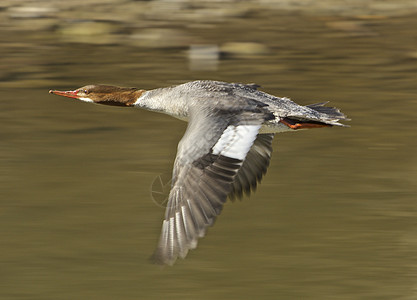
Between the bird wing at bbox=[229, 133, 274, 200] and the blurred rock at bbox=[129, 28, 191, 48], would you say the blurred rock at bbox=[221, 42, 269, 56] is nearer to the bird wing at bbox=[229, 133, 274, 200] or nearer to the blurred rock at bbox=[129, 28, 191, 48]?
the blurred rock at bbox=[129, 28, 191, 48]

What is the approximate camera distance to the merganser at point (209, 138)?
441cm

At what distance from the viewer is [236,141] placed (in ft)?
15.6

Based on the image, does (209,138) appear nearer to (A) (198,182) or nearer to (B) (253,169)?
(A) (198,182)

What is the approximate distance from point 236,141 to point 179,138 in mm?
2163

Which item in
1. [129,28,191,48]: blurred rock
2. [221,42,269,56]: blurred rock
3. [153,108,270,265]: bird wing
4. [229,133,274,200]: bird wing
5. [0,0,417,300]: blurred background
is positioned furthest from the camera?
[129,28,191,48]: blurred rock

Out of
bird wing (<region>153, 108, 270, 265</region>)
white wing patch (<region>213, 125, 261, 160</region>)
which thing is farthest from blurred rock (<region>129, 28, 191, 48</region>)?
bird wing (<region>153, 108, 270, 265</region>)

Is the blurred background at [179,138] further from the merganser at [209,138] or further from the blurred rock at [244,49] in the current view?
the merganser at [209,138]

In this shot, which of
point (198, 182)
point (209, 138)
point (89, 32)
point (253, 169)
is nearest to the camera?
point (198, 182)

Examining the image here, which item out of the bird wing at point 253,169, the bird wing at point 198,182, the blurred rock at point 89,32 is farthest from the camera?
→ the blurred rock at point 89,32

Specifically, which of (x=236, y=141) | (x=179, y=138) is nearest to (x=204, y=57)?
(x=179, y=138)

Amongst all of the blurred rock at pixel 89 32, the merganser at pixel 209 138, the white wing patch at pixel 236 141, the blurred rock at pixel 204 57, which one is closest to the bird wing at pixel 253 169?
the merganser at pixel 209 138

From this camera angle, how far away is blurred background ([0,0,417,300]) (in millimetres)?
5090

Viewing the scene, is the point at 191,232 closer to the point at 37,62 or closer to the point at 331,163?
the point at 331,163

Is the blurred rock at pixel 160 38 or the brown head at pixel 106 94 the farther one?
the blurred rock at pixel 160 38
